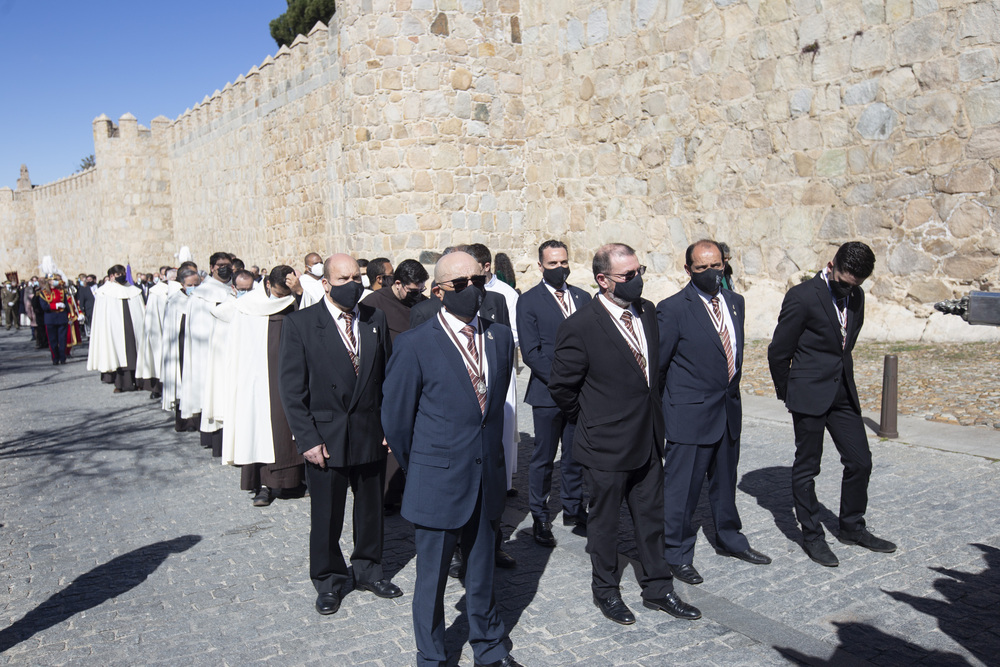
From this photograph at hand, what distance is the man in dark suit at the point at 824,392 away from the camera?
4551mm

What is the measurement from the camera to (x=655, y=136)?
42.5 ft

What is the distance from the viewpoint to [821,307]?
458 centimetres

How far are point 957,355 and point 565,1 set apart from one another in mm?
8707

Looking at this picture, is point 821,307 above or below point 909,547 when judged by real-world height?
above

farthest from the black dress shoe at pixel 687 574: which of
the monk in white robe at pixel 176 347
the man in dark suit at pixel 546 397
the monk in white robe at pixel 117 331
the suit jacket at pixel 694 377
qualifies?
the monk in white robe at pixel 117 331

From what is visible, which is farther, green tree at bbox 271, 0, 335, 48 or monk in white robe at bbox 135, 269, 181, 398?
green tree at bbox 271, 0, 335, 48

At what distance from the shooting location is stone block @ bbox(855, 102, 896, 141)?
32.7ft

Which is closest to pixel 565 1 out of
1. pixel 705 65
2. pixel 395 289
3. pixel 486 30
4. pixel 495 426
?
pixel 486 30

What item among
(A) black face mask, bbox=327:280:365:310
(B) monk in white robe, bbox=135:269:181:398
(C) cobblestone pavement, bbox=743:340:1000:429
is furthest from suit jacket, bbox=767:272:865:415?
(B) monk in white robe, bbox=135:269:181:398

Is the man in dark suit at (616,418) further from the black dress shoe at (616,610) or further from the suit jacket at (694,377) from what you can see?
the suit jacket at (694,377)

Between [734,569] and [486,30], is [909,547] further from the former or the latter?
[486,30]

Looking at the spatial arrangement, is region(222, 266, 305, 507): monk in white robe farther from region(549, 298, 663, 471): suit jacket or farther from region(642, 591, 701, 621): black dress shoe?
region(642, 591, 701, 621): black dress shoe

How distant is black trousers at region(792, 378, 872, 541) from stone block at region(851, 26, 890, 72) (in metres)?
7.04

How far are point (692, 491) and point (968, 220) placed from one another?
274 inches
